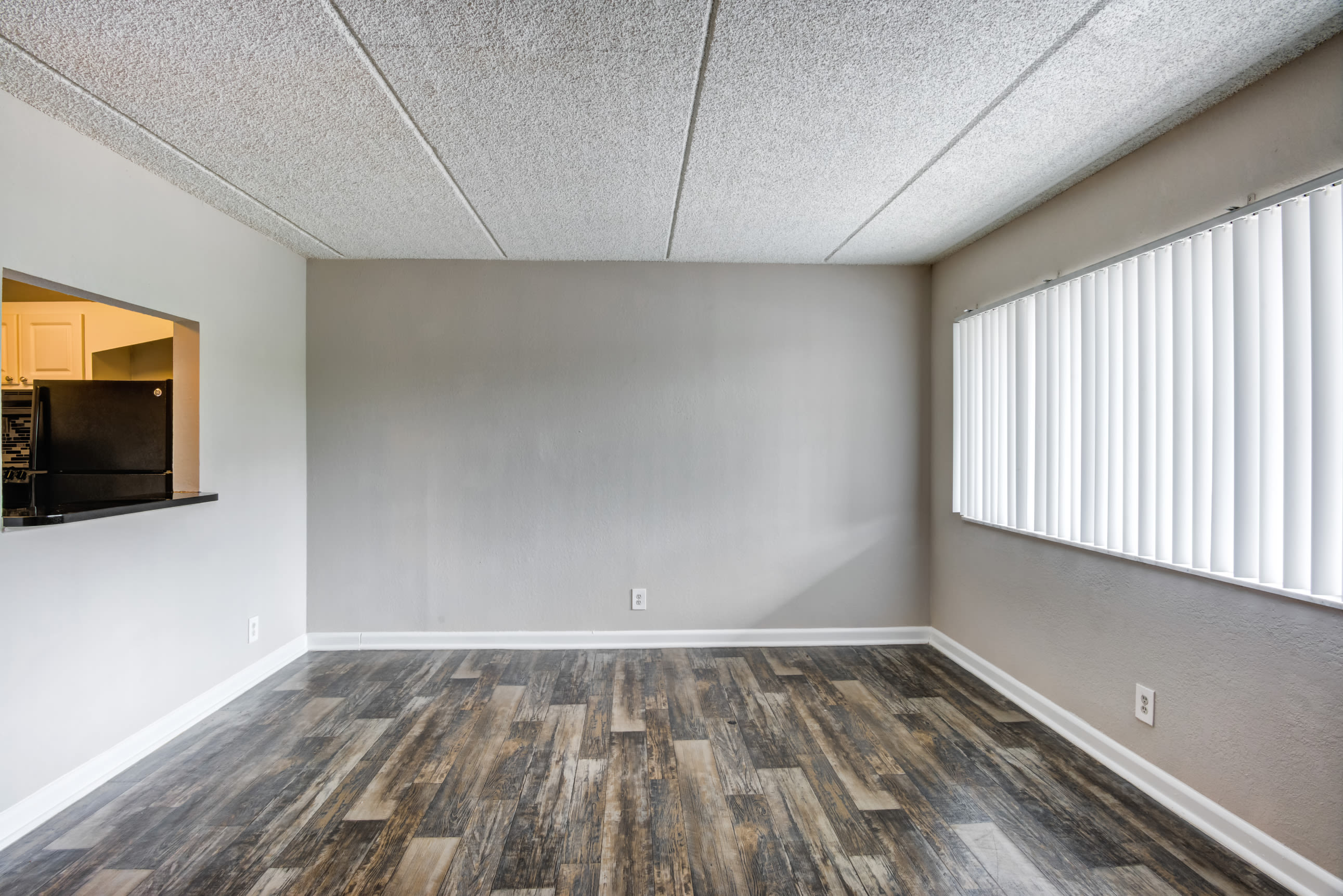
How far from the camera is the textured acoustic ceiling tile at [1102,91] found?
1.60m

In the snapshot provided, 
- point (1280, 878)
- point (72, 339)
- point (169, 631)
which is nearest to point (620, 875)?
point (1280, 878)

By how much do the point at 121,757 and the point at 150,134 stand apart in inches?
87.3

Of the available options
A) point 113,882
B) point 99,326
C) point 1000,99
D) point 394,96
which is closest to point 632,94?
point 394,96

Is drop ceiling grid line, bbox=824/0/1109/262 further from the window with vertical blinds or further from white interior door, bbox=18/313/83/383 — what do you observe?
white interior door, bbox=18/313/83/383

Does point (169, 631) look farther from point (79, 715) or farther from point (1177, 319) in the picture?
Answer: point (1177, 319)

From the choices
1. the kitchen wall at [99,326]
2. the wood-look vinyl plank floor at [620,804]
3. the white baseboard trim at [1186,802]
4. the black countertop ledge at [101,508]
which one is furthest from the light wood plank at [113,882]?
the white baseboard trim at [1186,802]

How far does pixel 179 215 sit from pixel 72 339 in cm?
118

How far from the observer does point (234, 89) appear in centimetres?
195

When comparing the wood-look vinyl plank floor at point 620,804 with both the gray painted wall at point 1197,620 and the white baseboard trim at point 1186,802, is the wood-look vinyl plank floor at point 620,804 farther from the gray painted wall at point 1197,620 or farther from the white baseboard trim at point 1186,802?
the gray painted wall at point 1197,620

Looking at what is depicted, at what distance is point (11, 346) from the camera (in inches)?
135

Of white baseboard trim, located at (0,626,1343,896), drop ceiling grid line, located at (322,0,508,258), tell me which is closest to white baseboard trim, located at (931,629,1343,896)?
white baseboard trim, located at (0,626,1343,896)

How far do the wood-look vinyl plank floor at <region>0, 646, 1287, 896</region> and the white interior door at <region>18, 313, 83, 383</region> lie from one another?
1.88 meters

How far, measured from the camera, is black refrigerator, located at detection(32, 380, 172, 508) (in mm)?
2420

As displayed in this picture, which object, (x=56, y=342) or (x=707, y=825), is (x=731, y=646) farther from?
(x=56, y=342)
